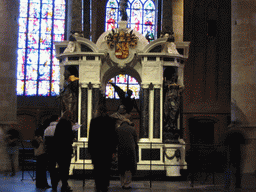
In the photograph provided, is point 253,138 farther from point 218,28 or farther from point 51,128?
point 218,28

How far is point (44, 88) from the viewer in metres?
27.7

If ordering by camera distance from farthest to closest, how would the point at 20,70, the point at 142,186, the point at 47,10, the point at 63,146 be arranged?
the point at 47,10 → the point at 20,70 → the point at 142,186 → the point at 63,146

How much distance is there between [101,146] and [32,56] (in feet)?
68.8

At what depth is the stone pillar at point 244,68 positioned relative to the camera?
1460 cm

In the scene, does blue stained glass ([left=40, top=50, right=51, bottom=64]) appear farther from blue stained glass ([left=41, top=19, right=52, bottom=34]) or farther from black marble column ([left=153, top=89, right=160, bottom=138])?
black marble column ([left=153, top=89, right=160, bottom=138])

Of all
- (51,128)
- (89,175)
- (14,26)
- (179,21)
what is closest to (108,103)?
(179,21)

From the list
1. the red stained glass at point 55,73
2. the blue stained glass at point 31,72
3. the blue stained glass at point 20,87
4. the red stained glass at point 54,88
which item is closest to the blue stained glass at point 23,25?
the blue stained glass at point 31,72

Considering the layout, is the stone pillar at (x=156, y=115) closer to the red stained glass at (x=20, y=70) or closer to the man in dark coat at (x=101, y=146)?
the man in dark coat at (x=101, y=146)

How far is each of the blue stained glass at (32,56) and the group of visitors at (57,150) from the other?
57.3 feet

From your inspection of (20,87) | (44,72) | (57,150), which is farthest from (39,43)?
(57,150)

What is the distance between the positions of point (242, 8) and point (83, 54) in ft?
18.4

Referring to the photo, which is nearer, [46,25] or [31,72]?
[31,72]

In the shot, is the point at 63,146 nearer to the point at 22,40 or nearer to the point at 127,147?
the point at 127,147

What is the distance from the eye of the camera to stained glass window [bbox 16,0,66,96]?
2777cm
